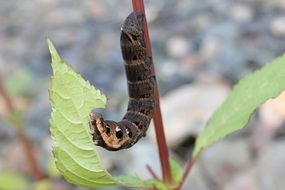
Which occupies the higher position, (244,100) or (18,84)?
(18,84)

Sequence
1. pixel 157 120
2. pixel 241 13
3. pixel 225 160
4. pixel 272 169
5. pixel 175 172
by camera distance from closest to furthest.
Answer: pixel 157 120
pixel 175 172
pixel 272 169
pixel 225 160
pixel 241 13

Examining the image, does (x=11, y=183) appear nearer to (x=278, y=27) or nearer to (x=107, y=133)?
(x=107, y=133)

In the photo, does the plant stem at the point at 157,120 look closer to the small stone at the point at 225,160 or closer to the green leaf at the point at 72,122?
the green leaf at the point at 72,122

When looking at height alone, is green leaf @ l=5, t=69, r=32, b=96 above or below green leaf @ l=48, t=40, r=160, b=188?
above

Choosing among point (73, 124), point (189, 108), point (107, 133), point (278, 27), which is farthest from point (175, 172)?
point (278, 27)

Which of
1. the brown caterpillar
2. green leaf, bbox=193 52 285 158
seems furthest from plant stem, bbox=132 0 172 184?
green leaf, bbox=193 52 285 158

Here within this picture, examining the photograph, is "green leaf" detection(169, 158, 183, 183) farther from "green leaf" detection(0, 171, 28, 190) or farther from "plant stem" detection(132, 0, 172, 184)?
"green leaf" detection(0, 171, 28, 190)

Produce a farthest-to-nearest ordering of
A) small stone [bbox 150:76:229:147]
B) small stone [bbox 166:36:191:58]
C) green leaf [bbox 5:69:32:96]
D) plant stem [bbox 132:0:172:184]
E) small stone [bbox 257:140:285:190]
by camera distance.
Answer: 1. small stone [bbox 166:36:191:58]
2. small stone [bbox 150:76:229:147]
3. green leaf [bbox 5:69:32:96]
4. small stone [bbox 257:140:285:190]
5. plant stem [bbox 132:0:172:184]
